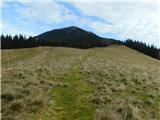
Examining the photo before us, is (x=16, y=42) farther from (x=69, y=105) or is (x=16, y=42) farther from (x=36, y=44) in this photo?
(x=69, y=105)

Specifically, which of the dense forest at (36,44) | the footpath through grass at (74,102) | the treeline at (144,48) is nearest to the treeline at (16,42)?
the dense forest at (36,44)

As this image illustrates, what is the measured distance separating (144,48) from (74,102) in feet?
351

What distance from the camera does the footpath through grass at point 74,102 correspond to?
1033 cm

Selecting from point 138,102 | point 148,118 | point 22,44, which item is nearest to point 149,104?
point 138,102

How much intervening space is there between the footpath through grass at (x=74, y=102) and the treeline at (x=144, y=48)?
325ft

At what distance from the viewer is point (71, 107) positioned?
1144 centimetres

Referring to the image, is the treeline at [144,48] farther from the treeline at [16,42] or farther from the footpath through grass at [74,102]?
the footpath through grass at [74,102]

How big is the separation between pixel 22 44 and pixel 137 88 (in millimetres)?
84655

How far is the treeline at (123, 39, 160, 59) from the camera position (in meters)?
111

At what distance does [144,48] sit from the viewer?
378 ft

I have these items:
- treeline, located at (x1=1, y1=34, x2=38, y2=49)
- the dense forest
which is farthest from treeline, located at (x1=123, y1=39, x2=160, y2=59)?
treeline, located at (x1=1, y1=34, x2=38, y2=49)

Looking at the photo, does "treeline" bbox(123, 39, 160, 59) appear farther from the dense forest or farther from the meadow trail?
the meadow trail

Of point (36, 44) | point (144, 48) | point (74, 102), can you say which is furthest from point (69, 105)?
point (144, 48)

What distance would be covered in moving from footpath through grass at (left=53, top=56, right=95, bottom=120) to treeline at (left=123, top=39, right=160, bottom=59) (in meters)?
99.2
